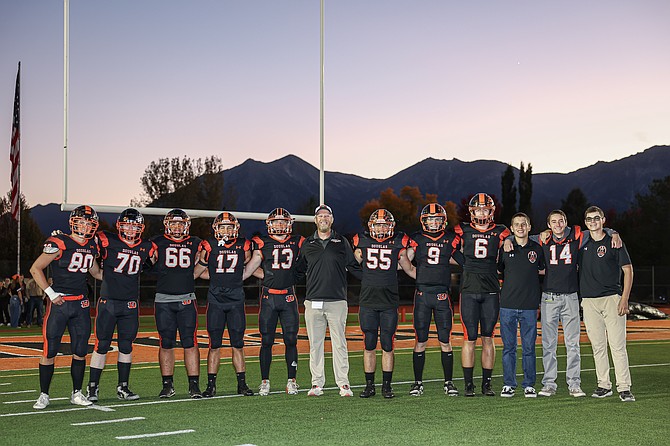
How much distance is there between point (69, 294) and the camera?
26.9ft

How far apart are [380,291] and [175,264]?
2.17 m

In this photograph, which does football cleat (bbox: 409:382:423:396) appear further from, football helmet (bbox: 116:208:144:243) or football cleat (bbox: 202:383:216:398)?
football helmet (bbox: 116:208:144:243)

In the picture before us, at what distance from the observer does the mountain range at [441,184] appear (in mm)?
163375

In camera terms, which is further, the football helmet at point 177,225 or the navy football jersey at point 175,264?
the football helmet at point 177,225

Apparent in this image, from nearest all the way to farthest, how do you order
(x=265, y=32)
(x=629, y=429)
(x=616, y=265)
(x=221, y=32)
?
(x=629, y=429)
(x=616, y=265)
(x=265, y=32)
(x=221, y=32)

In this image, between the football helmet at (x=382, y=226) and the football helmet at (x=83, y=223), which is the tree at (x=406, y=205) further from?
the football helmet at (x=83, y=223)

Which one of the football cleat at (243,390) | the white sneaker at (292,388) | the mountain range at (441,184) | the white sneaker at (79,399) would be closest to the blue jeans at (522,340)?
the white sneaker at (292,388)

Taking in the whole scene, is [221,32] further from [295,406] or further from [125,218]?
[295,406]

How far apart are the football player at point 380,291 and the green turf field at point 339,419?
1.34 ft

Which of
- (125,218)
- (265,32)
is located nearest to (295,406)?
(125,218)

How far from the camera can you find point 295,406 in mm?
8070

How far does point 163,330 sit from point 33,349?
7163mm

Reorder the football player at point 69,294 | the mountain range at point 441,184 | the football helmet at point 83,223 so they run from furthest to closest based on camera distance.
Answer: the mountain range at point 441,184 < the football helmet at point 83,223 < the football player at point 69,294

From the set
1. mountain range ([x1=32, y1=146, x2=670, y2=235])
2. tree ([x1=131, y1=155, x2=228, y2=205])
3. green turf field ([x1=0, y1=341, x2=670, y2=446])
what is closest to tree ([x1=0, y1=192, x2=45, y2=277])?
tree ([x1=131, y1=155, x2=228, y2=205])
